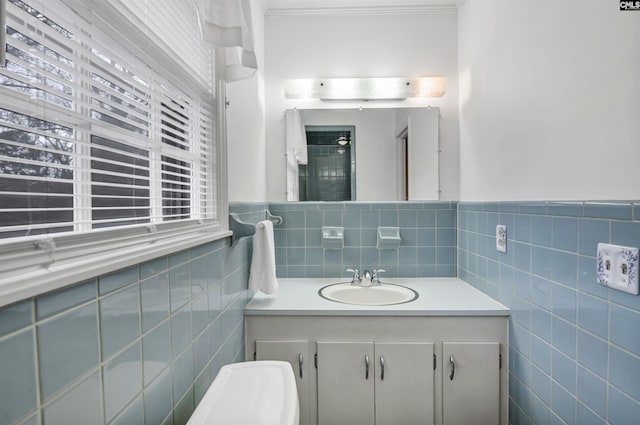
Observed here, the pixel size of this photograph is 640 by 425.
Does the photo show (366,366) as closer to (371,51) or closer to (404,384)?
(404,384)

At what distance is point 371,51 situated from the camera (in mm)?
2029

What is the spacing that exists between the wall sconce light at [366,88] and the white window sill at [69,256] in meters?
1.47

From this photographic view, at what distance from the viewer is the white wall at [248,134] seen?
1385mm

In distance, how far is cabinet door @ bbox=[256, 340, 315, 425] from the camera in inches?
60.1

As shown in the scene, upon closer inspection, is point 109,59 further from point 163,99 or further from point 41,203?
point 41,203

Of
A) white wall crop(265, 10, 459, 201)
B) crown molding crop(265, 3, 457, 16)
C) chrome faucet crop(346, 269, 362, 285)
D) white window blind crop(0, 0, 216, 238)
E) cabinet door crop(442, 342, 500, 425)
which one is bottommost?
cabinet door crop(442, 342, 500, 425)

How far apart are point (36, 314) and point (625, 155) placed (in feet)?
4.57

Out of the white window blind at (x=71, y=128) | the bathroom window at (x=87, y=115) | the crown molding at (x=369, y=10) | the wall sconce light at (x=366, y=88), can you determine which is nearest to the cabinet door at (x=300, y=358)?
the bathroom window at (x=87, y=115)

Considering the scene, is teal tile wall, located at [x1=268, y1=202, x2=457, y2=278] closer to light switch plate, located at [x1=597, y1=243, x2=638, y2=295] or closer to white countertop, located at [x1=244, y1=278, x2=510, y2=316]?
white countertop, located at [x1=244, y1=278, x2=510, y2=316]

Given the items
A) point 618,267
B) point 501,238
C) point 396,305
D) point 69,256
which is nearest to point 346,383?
point 396,305

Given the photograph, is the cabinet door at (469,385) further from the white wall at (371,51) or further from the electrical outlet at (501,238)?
the white wall at (371,51)

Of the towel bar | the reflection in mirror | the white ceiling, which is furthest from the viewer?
the reflection in mirror

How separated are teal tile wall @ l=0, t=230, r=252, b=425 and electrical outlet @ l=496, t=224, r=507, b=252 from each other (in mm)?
1320

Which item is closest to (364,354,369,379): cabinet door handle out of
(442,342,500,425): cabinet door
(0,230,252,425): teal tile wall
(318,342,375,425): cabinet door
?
(318,342,375,425): cabinet door
